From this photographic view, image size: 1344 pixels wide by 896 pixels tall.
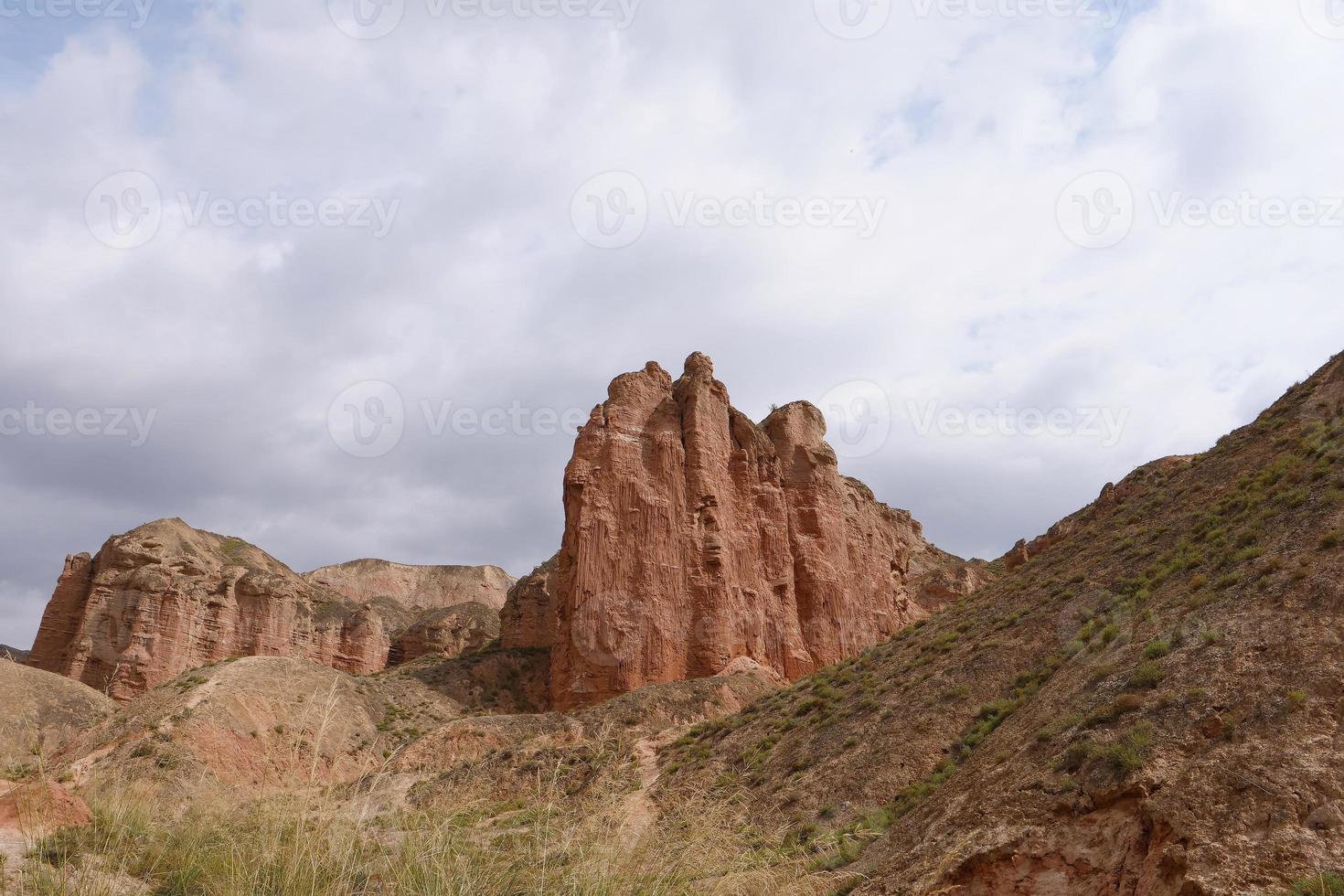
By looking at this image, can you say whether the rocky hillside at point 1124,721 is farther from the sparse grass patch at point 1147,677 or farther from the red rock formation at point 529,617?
the red rock formation at point 529,617

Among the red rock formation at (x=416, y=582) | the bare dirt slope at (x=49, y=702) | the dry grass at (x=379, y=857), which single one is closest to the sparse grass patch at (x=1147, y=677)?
the dry grass at (x=379, y=857)

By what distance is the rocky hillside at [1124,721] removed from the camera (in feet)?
34.1

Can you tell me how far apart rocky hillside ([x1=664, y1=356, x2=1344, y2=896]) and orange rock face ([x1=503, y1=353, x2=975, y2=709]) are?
14710 mm

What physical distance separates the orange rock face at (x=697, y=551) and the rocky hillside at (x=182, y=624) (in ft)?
50.0

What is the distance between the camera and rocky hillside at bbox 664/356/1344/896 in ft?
34.1

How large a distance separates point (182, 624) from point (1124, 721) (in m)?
56.1

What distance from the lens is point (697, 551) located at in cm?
4625

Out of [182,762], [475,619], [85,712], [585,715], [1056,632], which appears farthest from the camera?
[475,619]

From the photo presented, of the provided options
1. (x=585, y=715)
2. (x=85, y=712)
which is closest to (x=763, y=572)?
(x=585, y=715)

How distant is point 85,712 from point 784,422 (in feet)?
138

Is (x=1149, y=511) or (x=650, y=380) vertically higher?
(x=650, y=380)

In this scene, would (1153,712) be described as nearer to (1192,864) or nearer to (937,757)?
(1192,864)

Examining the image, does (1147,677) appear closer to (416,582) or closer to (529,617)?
(529,617)

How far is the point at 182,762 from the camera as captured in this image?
99.7 ft
